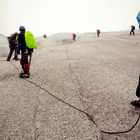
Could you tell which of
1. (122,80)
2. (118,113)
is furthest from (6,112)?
(122,80)

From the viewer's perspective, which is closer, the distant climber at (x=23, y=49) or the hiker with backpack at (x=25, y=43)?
the hiker with backpack at (x=25, y=43)

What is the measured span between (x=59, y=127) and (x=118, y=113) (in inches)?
77.9

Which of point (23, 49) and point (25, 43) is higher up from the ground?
point (25, 43)

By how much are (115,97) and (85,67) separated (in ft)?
18.2

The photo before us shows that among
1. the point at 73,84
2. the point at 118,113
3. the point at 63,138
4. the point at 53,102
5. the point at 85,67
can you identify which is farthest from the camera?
the point at 85,67

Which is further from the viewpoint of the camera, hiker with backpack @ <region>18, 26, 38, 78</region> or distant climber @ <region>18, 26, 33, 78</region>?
distant climber @ <region>18, 26, 33, 78</region>

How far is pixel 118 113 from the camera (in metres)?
6.61

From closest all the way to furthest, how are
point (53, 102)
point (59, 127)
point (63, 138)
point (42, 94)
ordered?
point (63, 138) → point (59, 127) → point (53, 102) → point (42, 94)

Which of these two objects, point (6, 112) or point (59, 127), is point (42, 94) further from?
point (59, 127)

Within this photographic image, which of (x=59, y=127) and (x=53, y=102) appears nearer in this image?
(x=59, y=127)

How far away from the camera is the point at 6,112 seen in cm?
702

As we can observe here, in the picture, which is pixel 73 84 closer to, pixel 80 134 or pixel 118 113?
pixel 118 113

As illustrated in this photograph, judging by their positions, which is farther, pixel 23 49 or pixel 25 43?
pixel 23 49

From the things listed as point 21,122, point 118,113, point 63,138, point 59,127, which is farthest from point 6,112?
point 118,113
